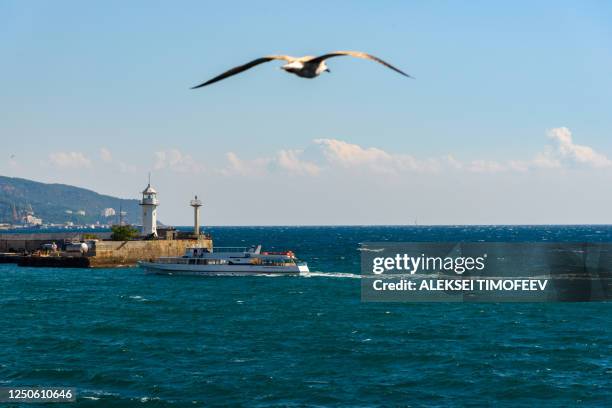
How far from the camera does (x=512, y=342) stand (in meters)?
53.1

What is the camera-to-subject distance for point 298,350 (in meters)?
48.1

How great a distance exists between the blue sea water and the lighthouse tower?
3948 cm

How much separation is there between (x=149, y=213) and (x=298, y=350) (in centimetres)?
7739

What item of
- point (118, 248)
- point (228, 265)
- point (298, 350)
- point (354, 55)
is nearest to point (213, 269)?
point (228, 265)

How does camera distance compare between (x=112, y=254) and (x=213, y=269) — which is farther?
(x=112, y=254)

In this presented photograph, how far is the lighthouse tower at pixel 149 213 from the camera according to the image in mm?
121562

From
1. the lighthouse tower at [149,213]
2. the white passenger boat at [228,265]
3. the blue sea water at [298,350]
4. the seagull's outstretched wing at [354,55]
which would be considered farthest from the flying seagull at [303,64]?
the lighthouse tower at [149,213]

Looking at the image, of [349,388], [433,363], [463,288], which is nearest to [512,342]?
[433,363]

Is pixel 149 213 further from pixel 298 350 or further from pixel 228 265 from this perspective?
pixel 298 350

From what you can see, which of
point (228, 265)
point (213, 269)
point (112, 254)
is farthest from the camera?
point (112, 254)

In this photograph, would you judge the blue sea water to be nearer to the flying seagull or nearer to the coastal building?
the flying seagull

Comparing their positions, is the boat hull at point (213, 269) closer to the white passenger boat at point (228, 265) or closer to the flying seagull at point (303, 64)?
the white passenger boat at point (228, 265)

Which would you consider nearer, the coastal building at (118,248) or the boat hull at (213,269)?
the boat hull at (213,269)

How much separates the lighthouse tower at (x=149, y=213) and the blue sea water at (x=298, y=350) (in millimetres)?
39478
